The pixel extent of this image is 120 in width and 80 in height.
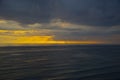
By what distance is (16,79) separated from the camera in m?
53.3

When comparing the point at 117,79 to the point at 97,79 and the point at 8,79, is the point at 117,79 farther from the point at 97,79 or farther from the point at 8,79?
the point at 8,79

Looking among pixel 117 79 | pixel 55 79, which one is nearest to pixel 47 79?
pixel 55 79

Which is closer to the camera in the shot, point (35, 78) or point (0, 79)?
point (0, 79)

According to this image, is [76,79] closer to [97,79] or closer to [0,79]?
[97,79]

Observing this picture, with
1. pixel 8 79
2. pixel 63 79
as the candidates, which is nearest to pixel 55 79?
pixel 63 79

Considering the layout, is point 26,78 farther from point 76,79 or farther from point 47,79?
point 76,79

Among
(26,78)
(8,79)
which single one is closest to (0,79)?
(8,79)

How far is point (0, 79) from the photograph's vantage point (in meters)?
51.9

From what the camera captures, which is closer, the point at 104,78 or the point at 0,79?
the point at 0,79

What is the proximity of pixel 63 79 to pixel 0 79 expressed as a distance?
18.2 meters

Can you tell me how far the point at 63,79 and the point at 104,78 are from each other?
12.7 meters

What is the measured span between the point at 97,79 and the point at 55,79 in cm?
1262

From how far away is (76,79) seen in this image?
2170 inches

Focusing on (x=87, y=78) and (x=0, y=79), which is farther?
(x=87, y=78)
